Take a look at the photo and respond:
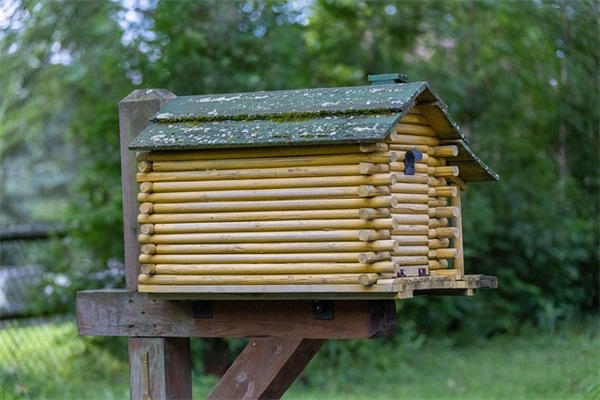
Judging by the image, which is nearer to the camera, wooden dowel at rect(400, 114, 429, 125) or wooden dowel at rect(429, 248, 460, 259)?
wooden dowel at rect(400, 114, 429, 125)

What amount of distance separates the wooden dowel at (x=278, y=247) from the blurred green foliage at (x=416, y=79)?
5.50m

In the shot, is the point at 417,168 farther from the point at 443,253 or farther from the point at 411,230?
the point at 443,253

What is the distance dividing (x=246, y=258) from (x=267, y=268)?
5.3 inches

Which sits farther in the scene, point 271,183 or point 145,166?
point 145,166

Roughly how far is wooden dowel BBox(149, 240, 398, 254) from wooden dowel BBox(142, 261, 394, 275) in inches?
2.7

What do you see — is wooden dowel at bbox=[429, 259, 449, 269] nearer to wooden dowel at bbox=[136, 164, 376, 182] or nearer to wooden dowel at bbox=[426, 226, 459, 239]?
wooden dowel at bbox=[426, 226, 459, 239]

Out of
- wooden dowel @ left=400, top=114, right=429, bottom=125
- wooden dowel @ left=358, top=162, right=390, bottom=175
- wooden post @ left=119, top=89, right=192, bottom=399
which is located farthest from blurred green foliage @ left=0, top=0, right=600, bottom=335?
wooden dowel @ left=358, top=162, right=390, bottom=175

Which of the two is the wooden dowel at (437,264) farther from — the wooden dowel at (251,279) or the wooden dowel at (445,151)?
the wooden dowel at (251,279)

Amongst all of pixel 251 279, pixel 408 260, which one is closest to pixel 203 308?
pixel 251 279

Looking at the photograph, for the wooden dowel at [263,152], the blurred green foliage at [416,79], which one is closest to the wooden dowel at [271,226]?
the wooden dowel at [263,152]

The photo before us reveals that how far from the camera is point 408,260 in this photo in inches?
203

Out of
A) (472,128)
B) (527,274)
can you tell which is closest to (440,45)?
(472,128)

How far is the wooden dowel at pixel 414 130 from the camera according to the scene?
202 inches

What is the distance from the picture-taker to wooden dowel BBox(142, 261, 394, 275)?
4.80 m
